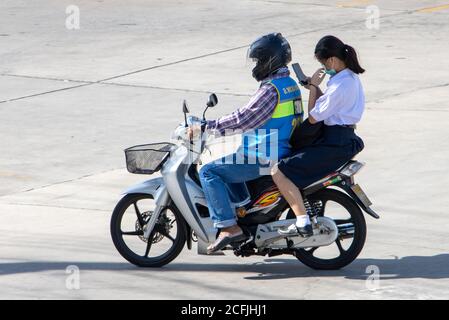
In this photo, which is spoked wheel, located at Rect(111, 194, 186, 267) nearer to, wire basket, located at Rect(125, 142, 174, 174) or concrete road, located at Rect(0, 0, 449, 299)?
concrete road, located at Rect(0, 0, 449, 299)

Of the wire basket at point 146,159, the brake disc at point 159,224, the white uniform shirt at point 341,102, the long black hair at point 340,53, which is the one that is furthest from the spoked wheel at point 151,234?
the long black hair at point 340,53

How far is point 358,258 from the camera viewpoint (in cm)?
871

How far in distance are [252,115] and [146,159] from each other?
87 centimetres

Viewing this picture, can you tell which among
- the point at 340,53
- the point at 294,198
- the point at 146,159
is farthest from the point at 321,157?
the point at 146,159

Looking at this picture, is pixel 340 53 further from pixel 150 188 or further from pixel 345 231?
pixel 150 188

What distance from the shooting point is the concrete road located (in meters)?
8.27

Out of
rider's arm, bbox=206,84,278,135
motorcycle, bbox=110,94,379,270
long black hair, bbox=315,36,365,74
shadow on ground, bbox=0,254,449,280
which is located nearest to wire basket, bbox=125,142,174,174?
motorcycle, bbox=110,94,379,270

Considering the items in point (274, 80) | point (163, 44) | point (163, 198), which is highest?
point (163, 44)

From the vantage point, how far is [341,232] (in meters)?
8.29

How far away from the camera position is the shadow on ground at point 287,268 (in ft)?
27.1

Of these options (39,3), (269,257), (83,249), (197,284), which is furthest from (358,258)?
(39,3)

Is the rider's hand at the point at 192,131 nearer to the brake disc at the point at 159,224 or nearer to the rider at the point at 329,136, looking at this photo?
the rider at the point at 329,136
